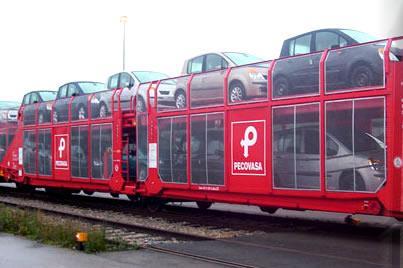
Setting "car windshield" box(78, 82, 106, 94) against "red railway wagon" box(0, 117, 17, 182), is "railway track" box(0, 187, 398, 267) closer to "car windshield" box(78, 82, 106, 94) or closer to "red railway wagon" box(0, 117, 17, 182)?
"car windshield" box(78, 82, 106, 94)

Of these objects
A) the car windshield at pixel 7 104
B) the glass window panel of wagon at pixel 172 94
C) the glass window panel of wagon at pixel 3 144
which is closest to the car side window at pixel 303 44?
the glass window panel of wagon at pixel 172 94

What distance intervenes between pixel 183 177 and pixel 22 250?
4866mm

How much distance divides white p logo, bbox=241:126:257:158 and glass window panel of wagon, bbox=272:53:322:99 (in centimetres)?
89

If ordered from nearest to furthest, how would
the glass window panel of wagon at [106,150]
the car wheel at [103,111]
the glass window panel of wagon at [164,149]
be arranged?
the glass window panel of wagon at [164,149] < the glass window panel of wagon at [106,150] < the car wheel at [103,111]

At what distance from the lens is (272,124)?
10.7 m

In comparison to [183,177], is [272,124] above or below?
above

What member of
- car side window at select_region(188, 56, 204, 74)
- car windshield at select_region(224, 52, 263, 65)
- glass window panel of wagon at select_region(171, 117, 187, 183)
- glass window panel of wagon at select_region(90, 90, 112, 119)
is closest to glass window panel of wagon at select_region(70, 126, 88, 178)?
glass window panel of wagon at select_region(90, 90, 112, 119)

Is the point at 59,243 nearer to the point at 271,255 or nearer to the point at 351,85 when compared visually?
the point at 271,255

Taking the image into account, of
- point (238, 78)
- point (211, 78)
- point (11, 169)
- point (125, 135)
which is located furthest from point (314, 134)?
point (11, 169)

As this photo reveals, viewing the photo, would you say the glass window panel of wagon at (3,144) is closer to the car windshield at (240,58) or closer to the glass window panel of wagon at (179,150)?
the glass window panel of wagon at (179,150)

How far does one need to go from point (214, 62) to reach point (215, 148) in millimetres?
2888

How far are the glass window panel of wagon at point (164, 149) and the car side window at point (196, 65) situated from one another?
5.45ft

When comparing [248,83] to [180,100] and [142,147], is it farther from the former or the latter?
[142,147]

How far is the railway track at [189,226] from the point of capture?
9.91m
